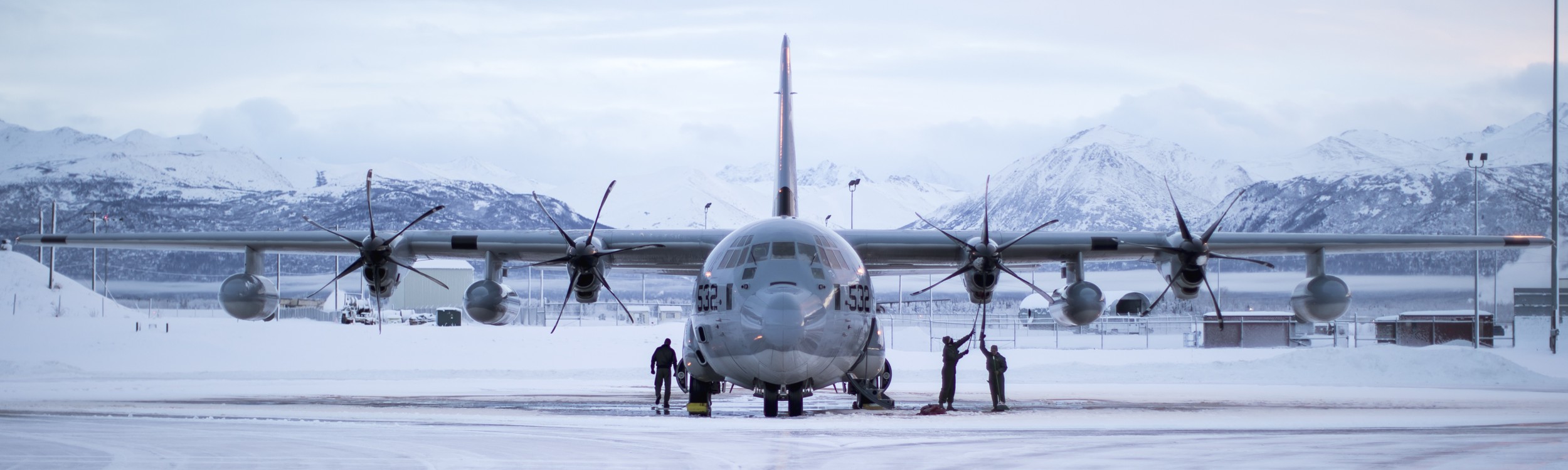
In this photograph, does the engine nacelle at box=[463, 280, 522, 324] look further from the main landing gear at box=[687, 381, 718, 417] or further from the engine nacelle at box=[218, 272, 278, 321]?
the main landing gear at box=[687, 381, 718, 417]

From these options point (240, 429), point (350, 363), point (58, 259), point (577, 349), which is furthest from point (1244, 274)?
point (58, 259)

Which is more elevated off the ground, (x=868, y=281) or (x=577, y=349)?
(x=868, y=281)

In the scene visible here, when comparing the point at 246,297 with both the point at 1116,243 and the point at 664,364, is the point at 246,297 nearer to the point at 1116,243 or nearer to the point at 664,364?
the point at 664,364

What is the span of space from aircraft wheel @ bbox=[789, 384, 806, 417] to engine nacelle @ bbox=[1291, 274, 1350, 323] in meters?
11.0

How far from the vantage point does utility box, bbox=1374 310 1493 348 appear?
5059 cm

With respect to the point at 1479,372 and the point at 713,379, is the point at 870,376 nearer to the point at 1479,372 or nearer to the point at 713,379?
the point at 713,379

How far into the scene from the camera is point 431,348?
47.2 m

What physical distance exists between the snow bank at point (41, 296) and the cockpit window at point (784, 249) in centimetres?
6197

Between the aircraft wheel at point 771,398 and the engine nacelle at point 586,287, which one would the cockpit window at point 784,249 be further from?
the engine nacelle at point 586,287

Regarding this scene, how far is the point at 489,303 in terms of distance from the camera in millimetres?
23500

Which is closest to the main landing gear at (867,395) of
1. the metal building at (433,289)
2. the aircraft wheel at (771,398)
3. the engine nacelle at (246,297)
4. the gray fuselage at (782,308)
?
the gray fuselage at (782,308)

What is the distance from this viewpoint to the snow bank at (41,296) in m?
70.2

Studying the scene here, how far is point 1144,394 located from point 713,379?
11921 millimetres

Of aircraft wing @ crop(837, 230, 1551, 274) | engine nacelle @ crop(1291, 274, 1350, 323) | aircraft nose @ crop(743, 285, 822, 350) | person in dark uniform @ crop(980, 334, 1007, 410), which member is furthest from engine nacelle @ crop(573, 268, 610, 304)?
engine nacelle @ crop(1291, 274, 1350, 323)
